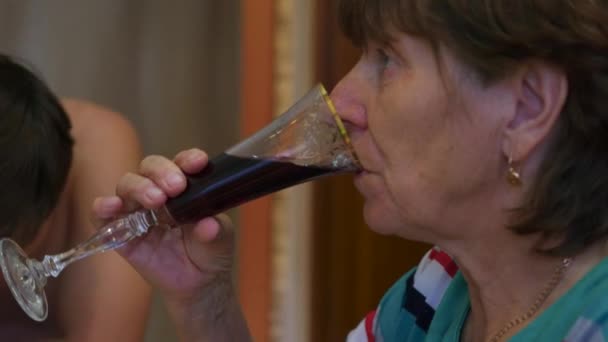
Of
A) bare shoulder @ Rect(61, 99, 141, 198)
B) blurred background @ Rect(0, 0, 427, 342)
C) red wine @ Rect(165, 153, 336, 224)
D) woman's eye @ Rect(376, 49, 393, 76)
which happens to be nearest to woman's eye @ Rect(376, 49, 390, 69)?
woman's eye @ Rect(376, 49, 393, 76)

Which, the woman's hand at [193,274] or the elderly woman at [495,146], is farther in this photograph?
the woman's hand at [193,274]

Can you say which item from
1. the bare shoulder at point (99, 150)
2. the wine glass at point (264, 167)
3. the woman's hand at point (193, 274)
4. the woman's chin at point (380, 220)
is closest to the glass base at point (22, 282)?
the wine glass at point (264, 167)

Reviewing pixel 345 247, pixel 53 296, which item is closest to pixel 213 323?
pixel 53 296

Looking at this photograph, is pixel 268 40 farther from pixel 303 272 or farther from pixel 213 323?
pixel 213 323

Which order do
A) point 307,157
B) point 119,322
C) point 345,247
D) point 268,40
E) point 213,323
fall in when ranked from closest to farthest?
1. point 307,157
2. point 213,323
3. point 119,322
4. point 345,247
5. point 268,40

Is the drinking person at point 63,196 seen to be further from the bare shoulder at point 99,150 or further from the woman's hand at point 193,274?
the woman's hand at point 193,274

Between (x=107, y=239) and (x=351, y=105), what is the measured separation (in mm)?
311

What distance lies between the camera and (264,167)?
2.76ft

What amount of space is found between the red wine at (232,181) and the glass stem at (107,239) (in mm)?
46

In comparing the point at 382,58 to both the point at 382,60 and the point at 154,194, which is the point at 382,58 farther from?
the point at 154,194

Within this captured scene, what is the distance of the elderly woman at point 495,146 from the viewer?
0.74 meters

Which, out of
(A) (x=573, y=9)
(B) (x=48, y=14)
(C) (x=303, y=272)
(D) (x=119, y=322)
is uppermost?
(A) (x=573, y=9)

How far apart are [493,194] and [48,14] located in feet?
5.04

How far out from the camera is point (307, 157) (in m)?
0.84
